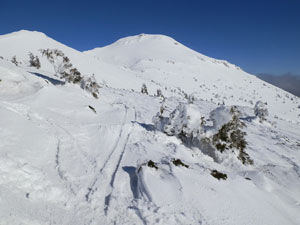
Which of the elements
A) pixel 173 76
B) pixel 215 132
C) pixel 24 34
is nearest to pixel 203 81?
pixel 173 76

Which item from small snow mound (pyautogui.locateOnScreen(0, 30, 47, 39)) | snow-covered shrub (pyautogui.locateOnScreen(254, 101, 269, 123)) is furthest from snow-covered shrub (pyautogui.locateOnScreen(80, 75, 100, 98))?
small snow mound (pyautogui.locateOnScreen(0, 30, 47, 39))

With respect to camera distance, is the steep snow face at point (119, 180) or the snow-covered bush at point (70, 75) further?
the snow-covered bush at point (70, 75)

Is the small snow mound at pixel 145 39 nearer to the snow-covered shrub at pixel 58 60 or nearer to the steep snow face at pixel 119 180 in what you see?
the snow-covered shrub at pixel 58 60

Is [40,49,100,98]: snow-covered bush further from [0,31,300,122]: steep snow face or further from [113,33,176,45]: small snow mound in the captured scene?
[113,33,176,45]: small snow mound

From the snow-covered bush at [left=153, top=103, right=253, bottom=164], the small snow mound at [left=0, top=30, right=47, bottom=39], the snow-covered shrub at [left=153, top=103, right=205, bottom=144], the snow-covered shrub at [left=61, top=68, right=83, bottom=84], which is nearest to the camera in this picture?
the snow-covered bush at [left=153, top=103, right=253, bottom=164]

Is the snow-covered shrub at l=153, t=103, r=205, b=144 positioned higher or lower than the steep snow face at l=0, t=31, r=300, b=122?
lower

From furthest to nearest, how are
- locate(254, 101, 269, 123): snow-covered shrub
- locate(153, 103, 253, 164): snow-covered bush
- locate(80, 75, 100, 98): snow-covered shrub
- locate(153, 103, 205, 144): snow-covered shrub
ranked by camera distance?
1. locate(254, 101, 269, 123): snow-covered shrub
2. locate(80, 75, 100, 98): snow-covered shrub
3. locate(153, 103, 205, 144): snow-covered shrub
4. locate(153, 103, 253, 164): snow-covered bush

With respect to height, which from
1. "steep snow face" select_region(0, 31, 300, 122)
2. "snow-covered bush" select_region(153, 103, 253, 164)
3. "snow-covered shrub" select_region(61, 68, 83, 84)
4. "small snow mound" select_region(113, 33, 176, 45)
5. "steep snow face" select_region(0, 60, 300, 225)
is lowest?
"steep snow face" select_region(0, 60, 300, 225)

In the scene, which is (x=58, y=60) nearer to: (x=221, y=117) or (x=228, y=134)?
(x=221, y=117)

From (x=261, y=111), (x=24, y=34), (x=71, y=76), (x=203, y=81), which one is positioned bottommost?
(x=71, y=76)

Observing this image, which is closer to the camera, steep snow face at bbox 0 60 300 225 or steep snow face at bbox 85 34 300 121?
steep snow face at bbox 0 60 300 225

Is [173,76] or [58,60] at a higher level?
[173,76]

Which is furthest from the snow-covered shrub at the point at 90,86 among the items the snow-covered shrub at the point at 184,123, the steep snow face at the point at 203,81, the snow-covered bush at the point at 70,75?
the steep snow face at the point at 203,81

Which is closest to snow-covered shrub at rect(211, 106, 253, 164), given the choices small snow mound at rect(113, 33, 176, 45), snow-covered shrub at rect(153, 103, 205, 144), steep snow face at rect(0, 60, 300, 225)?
steep snow face at rect(0, 60, 300, 225)
